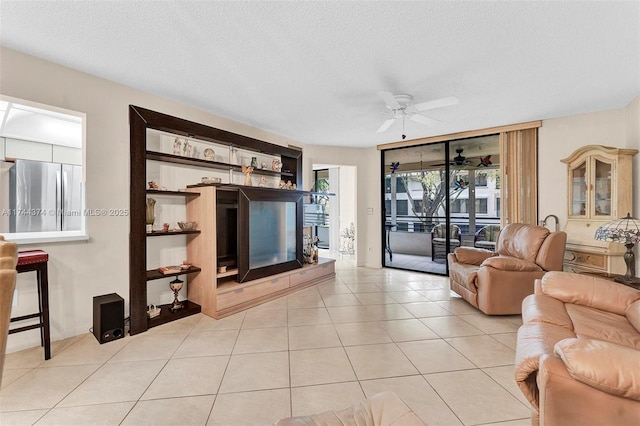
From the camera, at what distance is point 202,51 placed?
2.31m

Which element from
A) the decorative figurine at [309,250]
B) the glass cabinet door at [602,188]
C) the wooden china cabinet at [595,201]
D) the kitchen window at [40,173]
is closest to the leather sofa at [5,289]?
the kitchen window at [40,173]

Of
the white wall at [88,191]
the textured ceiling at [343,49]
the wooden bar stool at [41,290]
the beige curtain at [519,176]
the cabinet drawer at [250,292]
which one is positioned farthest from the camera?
the beige curtain at [519,176]

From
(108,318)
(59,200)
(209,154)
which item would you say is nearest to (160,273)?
(108,318)

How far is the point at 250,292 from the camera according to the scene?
355cm

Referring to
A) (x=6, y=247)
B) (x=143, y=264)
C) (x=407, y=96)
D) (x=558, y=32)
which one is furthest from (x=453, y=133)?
(x=6, y=247)

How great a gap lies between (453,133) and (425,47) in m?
2.99

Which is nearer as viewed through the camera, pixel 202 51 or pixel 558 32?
pixel 558 32

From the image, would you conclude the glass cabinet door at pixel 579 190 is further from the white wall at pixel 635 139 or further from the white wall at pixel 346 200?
the white wall at pixel 346 200

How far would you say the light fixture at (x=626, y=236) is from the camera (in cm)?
257

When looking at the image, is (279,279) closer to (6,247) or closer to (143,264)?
(143,264)

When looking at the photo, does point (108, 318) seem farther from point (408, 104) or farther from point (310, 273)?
point (408, 104)

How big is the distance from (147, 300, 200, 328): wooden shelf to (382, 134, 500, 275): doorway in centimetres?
386

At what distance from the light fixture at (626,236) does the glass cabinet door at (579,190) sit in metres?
0.99

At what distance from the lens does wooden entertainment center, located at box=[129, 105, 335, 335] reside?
9.64 feet
